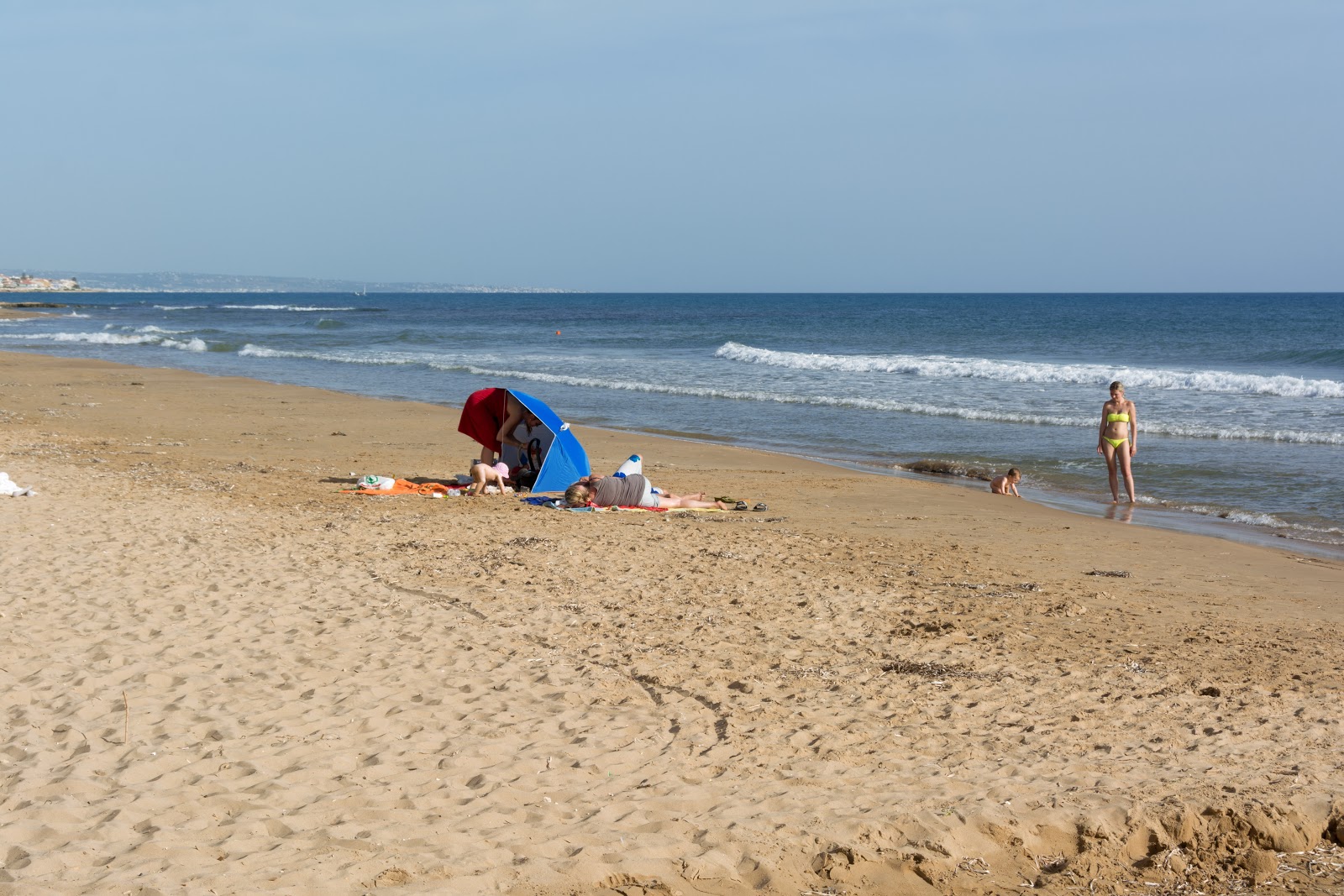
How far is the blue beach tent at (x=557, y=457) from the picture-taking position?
38.9ft

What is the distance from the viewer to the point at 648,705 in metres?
5.51

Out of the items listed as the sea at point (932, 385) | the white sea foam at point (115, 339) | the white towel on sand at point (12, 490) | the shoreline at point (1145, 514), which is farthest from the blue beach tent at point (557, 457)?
the white sea foam at point (115, 339)

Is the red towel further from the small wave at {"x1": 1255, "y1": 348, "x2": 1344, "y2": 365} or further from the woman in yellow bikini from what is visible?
the small wave at {"x1": 1255, "y1": 348, "x2": 1344, "y2": 365}

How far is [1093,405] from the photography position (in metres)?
22.4

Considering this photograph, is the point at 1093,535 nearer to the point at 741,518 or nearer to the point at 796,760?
the point at 741,518

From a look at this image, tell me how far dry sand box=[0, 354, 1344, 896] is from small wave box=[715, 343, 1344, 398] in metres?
16.5

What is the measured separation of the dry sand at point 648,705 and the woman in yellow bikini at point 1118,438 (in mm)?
2384

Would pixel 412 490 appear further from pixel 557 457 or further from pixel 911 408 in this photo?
pixel 911 408

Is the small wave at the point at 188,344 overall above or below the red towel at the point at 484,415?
below

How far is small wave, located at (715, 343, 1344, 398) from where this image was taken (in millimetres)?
24312

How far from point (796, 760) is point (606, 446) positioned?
11.8 meters

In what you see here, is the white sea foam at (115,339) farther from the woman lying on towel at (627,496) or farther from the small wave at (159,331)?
the woman lying on towel at (627,496)

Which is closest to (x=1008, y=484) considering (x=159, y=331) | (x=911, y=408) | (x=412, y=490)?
(x=412, y=490)

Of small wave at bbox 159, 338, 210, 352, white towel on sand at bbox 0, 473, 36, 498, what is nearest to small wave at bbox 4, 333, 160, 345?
small wave at bbox 159, 338, 210, 352
